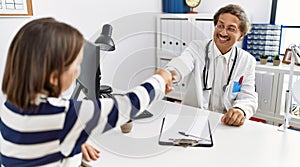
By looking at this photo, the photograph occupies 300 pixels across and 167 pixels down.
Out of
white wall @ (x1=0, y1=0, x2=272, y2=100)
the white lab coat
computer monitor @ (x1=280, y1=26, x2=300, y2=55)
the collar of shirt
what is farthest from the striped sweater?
computer monitor @ (x1=280, y1=26, x2=300, y2=55)

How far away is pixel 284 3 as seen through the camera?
2.59 meters

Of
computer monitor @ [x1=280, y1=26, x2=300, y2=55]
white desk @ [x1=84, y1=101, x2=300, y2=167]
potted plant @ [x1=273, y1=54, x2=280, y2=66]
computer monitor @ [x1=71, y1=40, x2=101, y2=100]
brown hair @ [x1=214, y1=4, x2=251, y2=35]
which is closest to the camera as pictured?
white desk @ [x1=84, y1=101, x2=300, y2=167]

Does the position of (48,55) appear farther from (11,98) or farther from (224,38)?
(224,38)

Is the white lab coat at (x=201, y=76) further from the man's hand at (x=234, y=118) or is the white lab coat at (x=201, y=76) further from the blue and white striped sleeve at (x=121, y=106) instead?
the blue and white striped sleeve at (x=121, y=106)

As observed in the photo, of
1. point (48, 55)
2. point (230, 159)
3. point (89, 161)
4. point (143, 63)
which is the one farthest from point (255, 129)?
point (143, 63)

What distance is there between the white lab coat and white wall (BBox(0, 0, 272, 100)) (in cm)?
47

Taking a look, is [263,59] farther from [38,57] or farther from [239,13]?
[38,57]

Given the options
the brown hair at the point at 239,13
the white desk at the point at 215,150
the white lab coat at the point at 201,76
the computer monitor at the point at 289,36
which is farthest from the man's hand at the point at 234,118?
the computer monitor at the point at 289,36

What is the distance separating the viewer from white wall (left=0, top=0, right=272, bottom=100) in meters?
1.87

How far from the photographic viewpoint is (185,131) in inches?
49.0

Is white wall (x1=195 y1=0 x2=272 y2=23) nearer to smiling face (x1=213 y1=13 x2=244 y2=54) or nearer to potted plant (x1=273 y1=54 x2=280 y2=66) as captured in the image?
potted plant (x1=273 y1=54 x2=280 y2=66)

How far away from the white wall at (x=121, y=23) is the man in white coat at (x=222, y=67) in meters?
0.50

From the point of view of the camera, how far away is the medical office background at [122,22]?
1889mm

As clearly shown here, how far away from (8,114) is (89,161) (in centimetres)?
38
